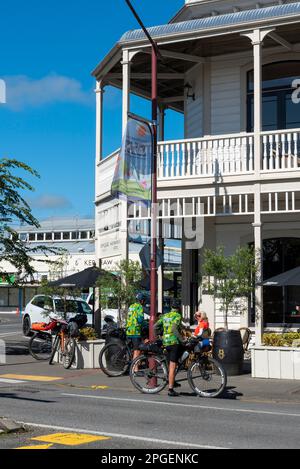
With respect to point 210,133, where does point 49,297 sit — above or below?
below

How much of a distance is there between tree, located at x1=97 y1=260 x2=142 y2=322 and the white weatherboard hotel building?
1053mm

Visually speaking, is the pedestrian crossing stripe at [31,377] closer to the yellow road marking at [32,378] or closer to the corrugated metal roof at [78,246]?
the yellow road marking at [32,378]

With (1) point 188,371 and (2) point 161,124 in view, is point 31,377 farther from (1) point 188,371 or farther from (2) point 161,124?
(2) point 161,124

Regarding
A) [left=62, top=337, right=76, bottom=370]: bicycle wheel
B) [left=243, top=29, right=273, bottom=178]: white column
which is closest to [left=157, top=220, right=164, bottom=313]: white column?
[left=62, top=337, right=76, bottom=370]: bicycle wheel

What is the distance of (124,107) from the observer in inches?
751

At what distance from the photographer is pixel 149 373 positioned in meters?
13.4

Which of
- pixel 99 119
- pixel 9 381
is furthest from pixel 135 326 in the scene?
pixel 99 119

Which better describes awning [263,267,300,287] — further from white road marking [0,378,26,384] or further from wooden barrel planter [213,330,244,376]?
white road marking [0,378,26,384]

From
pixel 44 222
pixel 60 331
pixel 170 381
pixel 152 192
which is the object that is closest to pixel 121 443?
pixel 170 381

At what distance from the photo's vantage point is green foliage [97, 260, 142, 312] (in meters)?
17.6

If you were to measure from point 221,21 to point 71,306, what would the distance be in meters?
10.9

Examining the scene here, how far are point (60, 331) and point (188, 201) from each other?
4690mm

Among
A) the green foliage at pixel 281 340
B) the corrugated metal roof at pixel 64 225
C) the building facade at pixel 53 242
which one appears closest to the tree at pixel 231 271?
the green foliage at pixel 281 340
